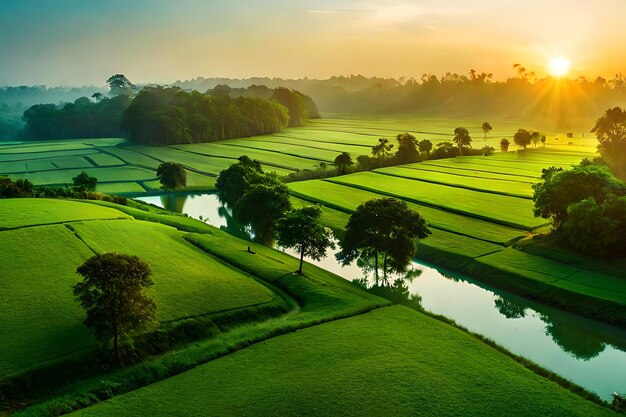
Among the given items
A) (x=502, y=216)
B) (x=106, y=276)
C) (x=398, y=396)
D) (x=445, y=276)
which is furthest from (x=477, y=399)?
(x=502, y=216)

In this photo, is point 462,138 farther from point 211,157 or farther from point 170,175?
point 170,175

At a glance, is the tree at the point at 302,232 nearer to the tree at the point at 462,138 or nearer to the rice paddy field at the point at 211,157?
the rice paddy field at the point at 211,157

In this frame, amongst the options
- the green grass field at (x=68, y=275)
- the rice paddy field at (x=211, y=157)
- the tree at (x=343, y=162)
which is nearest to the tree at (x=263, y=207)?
the green grass field at (x=68, y=275)

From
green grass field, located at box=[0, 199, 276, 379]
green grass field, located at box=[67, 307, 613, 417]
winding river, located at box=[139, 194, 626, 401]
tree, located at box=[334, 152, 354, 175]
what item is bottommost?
winding river, located at box=[139, 194, 626, 401]

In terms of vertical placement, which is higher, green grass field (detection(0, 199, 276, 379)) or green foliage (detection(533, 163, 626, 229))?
green foliage (detection(533, 163, 626, 229))

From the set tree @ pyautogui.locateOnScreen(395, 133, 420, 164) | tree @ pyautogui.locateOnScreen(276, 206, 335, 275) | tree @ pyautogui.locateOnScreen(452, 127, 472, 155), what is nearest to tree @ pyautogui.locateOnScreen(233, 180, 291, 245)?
tree @ pyautogui.locateOnScreen(276, 206, 335, 275)

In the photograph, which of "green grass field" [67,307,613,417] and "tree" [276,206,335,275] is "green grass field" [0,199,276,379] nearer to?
"tree" [276,206,335,275]

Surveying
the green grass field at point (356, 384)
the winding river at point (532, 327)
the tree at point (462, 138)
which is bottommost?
the winding river at point (532, 327)
